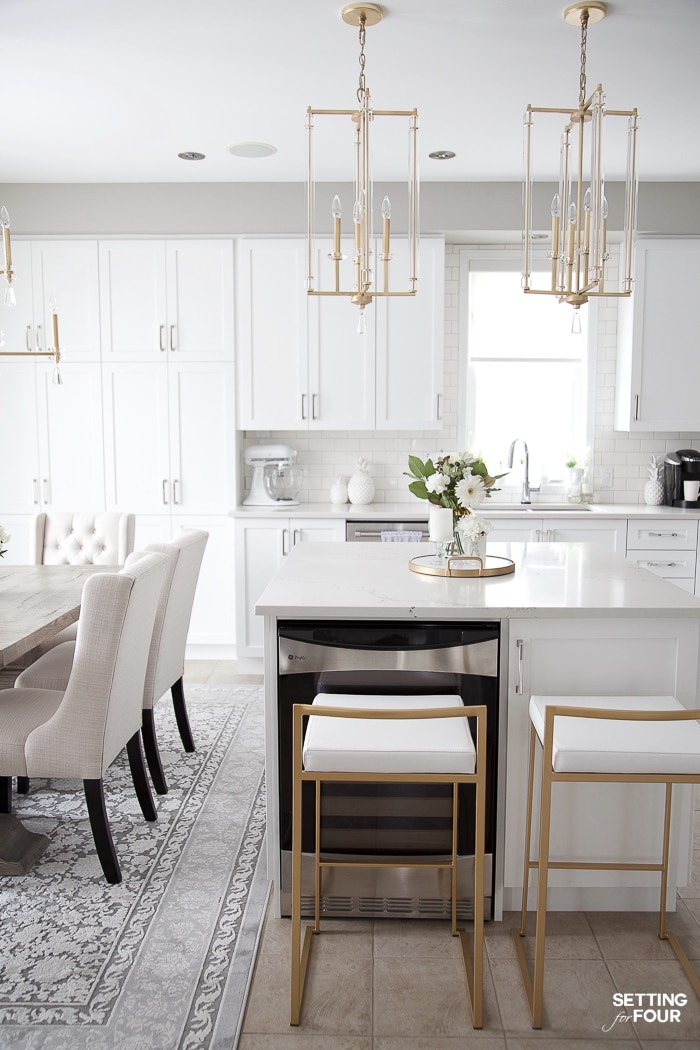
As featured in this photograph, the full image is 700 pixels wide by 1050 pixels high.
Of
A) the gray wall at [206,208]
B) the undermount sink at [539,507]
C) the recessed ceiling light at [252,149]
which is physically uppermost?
the recessed ceiling light at [252,149]

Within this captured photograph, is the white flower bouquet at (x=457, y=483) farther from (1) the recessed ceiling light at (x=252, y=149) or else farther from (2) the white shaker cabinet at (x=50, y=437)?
(2) the white shaker cabinet at (x=50, y=437)

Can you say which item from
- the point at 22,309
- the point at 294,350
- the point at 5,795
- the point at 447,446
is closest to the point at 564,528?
the point at 447,446

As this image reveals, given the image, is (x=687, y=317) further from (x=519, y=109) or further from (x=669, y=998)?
(x=669, y=998)

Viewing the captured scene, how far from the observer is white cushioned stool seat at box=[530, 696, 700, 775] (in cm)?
184

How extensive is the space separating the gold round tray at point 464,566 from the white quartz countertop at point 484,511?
1650 mm

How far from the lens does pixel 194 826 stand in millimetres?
2904

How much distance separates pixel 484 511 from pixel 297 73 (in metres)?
2.47

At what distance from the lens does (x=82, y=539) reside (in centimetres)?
402

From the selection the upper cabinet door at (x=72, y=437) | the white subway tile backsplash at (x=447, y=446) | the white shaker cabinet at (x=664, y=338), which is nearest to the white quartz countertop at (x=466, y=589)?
the white shaker cabinet at (x=664, y=338)

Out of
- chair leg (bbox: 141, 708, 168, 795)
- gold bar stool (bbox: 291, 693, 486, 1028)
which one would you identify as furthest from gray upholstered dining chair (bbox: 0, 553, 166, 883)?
gold bar stool (bbox: 291, 693, 486, 1028)

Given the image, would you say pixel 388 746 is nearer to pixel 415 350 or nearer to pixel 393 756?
pixel 393 756

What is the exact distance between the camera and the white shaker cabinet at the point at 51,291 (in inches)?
187

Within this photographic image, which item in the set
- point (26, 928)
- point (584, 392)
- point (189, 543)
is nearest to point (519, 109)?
point (584, 392)

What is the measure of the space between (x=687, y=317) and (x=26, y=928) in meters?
4.40
